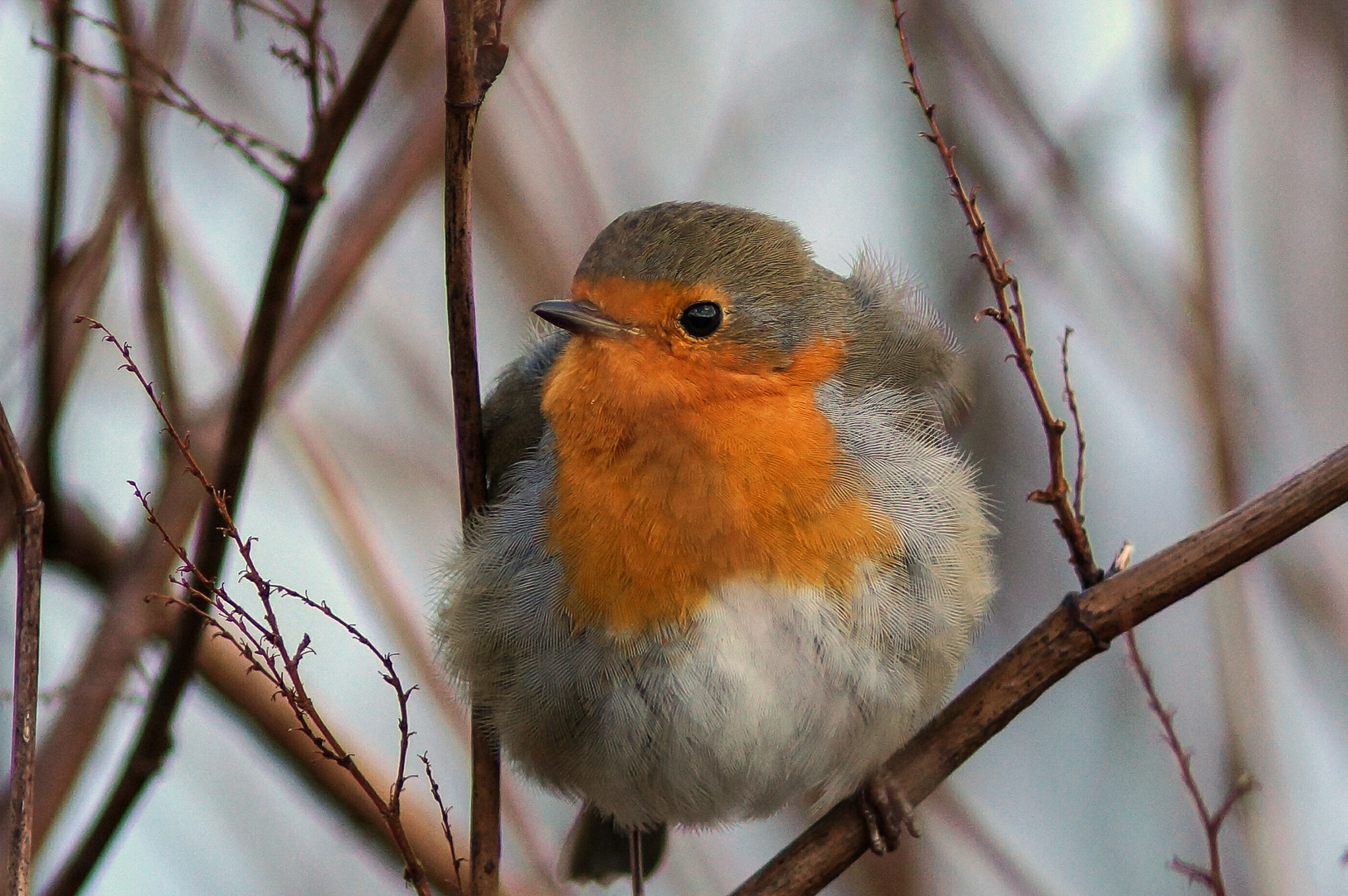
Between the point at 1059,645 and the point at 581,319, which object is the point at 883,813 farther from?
the point at 581,319

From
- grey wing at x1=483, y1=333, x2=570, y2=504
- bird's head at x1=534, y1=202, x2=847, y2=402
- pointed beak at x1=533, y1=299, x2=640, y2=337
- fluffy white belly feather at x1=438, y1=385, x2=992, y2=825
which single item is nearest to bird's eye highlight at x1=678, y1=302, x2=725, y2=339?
bird's head at x1=534, y1=202, x2=847, y2=402

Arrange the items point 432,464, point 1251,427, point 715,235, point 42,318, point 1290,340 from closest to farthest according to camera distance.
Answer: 1. point 42,318
2. point 715,235
3. point 1251,427
4. point 1290,340
5. point 432,464

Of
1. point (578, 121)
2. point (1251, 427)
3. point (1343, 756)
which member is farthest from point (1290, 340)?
point (578, 121)

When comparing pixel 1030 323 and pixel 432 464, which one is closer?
pixel 1030 323

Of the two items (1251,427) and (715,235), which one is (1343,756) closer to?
(1251,427)

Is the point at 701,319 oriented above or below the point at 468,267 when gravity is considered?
above

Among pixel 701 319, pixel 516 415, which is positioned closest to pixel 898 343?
pixel 701 319
